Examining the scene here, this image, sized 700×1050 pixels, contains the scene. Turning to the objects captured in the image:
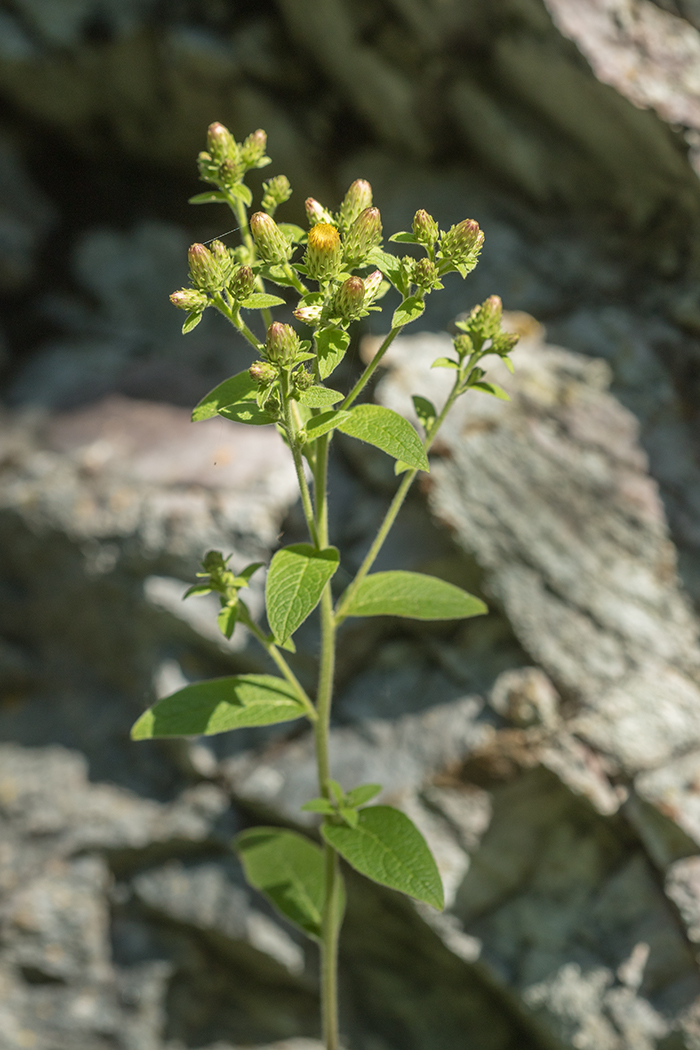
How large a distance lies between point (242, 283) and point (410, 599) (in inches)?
33.7

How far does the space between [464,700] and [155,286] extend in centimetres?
306

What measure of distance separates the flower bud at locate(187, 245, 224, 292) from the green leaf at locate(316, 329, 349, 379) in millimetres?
233

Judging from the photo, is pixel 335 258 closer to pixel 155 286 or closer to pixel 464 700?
pixel 464 700

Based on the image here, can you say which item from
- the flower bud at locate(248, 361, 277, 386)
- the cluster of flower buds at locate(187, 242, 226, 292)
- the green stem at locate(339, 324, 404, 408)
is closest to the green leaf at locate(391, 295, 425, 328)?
the green stem at locate(339, 324, 404, 408)

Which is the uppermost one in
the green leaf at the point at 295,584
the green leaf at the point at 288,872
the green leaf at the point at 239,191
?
the green leaf at the point at 239,191

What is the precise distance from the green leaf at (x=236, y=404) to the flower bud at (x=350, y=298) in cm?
23

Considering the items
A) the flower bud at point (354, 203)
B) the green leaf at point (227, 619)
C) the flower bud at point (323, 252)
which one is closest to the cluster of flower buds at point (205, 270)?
the flower bud at point (323, 252)

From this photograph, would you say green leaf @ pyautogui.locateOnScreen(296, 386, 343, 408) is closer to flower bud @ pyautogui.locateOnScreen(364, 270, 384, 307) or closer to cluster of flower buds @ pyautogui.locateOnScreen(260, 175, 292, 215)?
flower bud @ pyautogui.locateOnScreen(364, 270, 384, 307)

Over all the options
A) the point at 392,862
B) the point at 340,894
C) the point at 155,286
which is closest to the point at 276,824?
the point at 340,894

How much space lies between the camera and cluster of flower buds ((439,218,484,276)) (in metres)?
1.65

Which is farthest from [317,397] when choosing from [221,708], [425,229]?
[221,708]

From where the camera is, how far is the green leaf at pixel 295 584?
5.21 feet

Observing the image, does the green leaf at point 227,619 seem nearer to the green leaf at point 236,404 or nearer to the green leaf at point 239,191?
the green leaf at point 236,404

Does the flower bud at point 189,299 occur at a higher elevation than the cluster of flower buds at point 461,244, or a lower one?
lower
